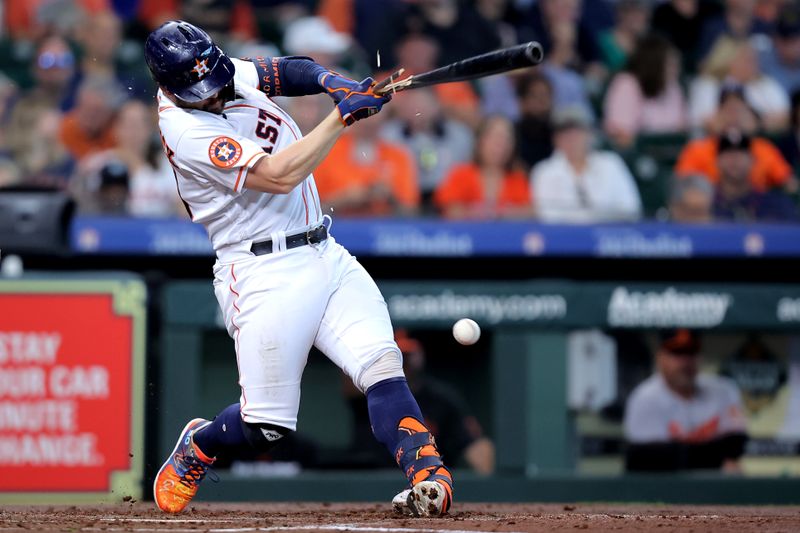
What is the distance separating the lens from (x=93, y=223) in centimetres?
795

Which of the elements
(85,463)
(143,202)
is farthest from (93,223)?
(85,463)

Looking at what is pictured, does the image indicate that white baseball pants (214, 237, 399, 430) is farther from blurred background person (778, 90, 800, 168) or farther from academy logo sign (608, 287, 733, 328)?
blurred background person (778, 90, 800, 168)

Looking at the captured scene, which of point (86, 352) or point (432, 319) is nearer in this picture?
point (86, 352)

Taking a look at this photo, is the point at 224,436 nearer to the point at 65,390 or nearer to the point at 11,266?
the point at 65,390

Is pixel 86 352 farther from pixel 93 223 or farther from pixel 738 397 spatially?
pixel 738 397

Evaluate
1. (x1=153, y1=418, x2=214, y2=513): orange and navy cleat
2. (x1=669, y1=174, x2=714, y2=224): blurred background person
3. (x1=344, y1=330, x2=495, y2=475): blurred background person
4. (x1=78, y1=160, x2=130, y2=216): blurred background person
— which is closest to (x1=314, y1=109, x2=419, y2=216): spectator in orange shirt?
(x1=344, y1=330, x2=495, y2=475): blurred background person

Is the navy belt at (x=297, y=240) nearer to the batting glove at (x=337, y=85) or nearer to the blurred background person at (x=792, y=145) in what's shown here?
the batting glove at (x=337, y=85)

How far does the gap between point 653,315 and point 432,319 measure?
1365mm

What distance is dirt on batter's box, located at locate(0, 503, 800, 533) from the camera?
4.37 metres

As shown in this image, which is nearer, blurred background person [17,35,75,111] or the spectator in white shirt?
the spectator in white shirt

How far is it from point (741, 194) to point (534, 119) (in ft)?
5.09

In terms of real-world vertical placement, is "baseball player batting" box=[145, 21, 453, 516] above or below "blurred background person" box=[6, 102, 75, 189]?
below

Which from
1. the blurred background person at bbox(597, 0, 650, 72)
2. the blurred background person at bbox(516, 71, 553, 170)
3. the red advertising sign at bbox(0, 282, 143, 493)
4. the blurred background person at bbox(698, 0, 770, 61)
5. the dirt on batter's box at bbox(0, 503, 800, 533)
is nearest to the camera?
the dirt on batter's box at bbox(0, 503, 800, 533)

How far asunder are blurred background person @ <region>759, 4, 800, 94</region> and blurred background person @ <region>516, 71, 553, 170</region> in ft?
6.83
